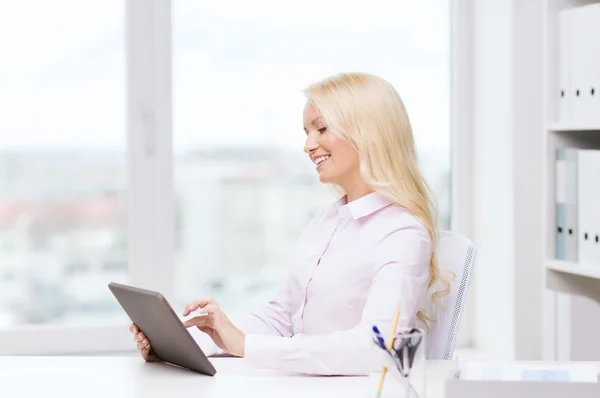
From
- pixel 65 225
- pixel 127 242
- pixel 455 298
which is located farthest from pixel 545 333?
pixel 65 225

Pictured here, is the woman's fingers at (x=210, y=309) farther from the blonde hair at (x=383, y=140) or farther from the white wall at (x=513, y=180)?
the white wall at (x=513, y=180)

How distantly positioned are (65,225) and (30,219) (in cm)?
13

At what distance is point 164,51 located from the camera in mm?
3494

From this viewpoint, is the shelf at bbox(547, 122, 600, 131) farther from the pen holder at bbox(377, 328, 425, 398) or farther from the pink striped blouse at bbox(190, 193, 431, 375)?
the pen holder at bbox(377, 328, 425, 398)

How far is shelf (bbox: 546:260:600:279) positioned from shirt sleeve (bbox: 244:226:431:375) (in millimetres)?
885

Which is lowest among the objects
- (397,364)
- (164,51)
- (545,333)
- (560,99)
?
(545,333)

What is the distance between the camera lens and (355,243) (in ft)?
7.06

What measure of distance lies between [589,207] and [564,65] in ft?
1.47

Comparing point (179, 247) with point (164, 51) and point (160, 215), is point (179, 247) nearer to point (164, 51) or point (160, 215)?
point (160, 215)

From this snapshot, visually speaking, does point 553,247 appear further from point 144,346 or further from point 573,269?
point 144,346

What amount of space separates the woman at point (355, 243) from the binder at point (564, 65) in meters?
0.90

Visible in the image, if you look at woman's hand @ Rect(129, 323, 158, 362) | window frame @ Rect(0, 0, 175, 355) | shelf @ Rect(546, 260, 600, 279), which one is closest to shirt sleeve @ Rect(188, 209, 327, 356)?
woman's hand @ Rect(129, 323, 158, 362)

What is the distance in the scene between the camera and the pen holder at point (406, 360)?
154cm

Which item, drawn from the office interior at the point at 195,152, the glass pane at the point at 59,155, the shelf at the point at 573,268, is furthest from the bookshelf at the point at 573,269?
the glass pane at the point at 59,155
